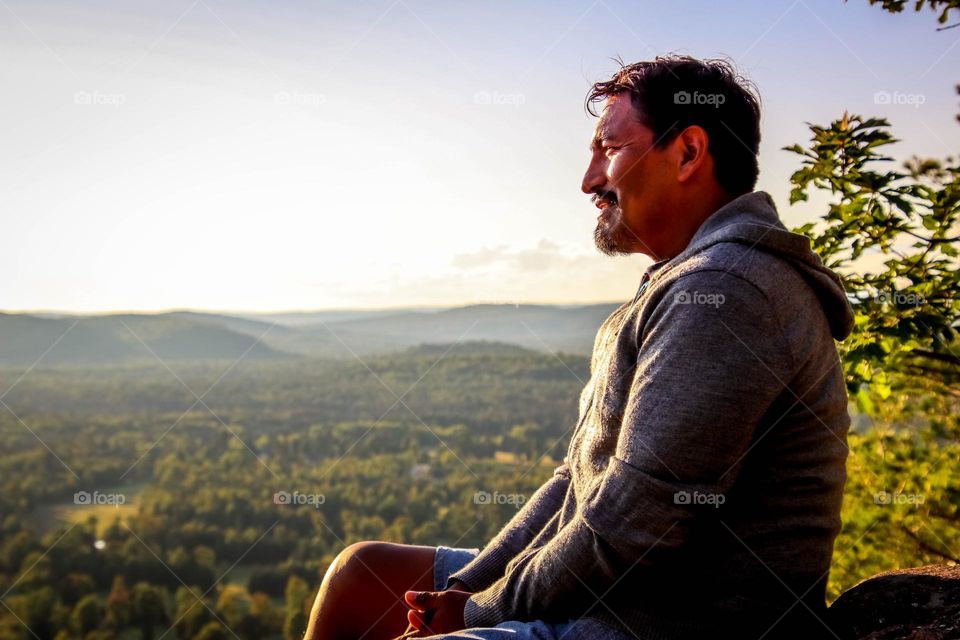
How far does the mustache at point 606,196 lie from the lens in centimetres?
229

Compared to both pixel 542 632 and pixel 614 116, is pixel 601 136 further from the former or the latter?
pixel 542 632

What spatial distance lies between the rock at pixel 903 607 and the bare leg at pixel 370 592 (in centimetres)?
123

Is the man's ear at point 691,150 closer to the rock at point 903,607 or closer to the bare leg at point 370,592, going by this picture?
the rock at point 903,607

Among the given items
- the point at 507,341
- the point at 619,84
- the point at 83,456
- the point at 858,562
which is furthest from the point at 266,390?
the point at 619,84

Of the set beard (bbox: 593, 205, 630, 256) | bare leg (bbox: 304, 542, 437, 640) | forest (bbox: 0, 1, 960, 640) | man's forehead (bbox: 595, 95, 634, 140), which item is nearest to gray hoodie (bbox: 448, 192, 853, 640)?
beard (bbox: 593, 205, 630, 256)

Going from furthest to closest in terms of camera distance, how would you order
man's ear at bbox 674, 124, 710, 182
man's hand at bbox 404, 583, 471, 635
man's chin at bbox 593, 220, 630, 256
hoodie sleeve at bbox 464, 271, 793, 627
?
man's chin at bbox 593, 220, 630, 256 → man's ear at bbox 674, 124, 710, 182 → man's hand at bbox 404, 583, 471, 635 → hoodie sleeve at bbox 464, 271, 793, 627

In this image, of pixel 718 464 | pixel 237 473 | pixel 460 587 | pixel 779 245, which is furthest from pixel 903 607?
pixel 237 473

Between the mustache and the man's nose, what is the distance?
0.02 metres

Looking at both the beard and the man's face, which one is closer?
the man's face

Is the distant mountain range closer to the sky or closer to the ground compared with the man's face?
closer to the sky

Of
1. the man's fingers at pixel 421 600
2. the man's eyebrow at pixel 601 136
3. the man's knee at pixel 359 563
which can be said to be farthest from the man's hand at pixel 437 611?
the man's eyebrow at pixel 601 136

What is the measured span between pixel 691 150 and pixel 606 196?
332 millimetres

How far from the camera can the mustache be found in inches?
90.3

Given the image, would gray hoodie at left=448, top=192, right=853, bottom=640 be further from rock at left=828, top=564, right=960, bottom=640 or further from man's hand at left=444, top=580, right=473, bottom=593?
man's hand at left=444, top=580, right=473, bottom=593
